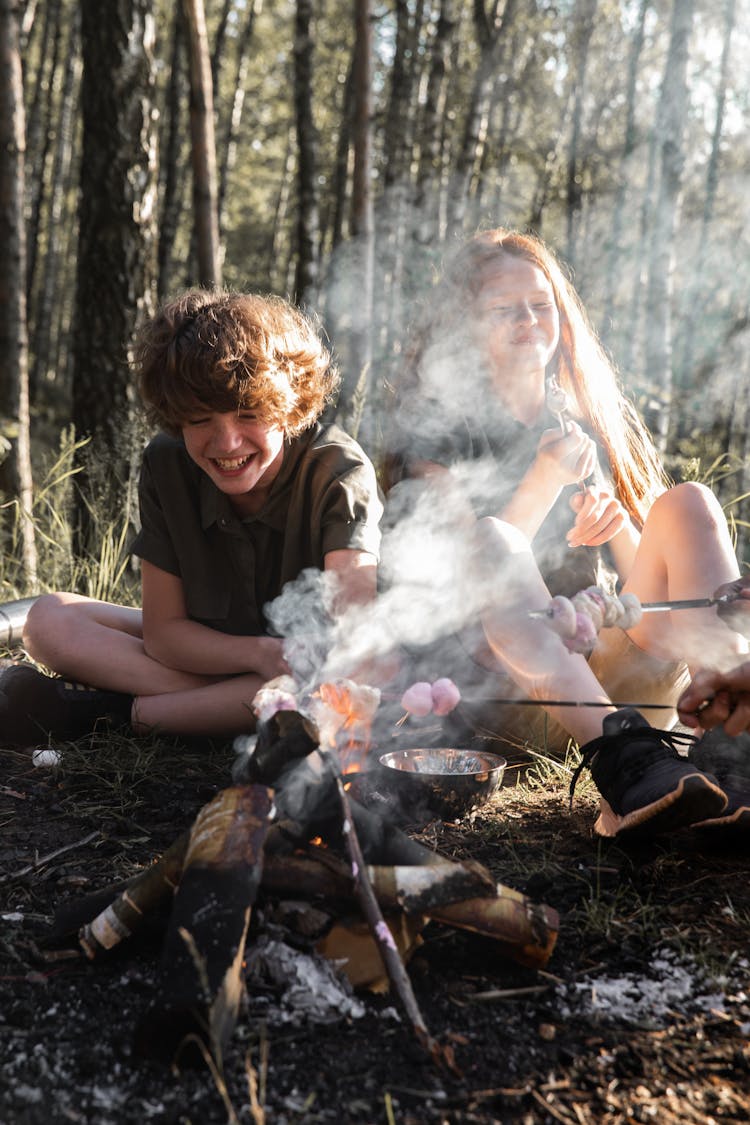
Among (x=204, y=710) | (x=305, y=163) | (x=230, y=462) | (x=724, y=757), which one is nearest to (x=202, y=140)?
(x=305, y=163)

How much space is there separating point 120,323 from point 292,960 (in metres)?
4.61

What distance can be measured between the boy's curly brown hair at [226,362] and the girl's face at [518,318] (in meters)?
0.65

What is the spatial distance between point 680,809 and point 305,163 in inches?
344

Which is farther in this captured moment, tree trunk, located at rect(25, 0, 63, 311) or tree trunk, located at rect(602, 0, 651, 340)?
tree trunk, located at rect(602, 0, 651, 340)

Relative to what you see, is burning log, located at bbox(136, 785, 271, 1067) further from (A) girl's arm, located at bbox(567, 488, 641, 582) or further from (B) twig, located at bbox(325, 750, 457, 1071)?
(A) girl's arm, located at bbox(567, 488, 641, 582)

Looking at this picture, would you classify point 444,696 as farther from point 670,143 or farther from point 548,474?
point 670,143

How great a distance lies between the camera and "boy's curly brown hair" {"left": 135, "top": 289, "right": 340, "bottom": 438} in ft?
8.04

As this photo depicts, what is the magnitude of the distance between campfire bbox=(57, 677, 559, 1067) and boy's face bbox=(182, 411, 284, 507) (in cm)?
88

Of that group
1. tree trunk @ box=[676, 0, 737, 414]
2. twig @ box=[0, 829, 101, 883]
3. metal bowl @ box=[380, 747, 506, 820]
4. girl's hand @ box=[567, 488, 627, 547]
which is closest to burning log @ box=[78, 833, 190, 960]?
twig @ box=[0, 829, 101, 883]

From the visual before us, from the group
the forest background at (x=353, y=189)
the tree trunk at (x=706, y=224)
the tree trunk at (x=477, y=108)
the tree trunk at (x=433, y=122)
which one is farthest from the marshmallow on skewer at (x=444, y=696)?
the tree trunk at (x=706, y=224)

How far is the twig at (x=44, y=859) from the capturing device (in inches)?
81.4

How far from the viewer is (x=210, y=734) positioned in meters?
3.06

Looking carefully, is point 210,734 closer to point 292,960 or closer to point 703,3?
point 292,960

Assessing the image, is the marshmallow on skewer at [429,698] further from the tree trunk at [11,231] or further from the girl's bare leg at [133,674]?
the tree trunk at [11,231]
